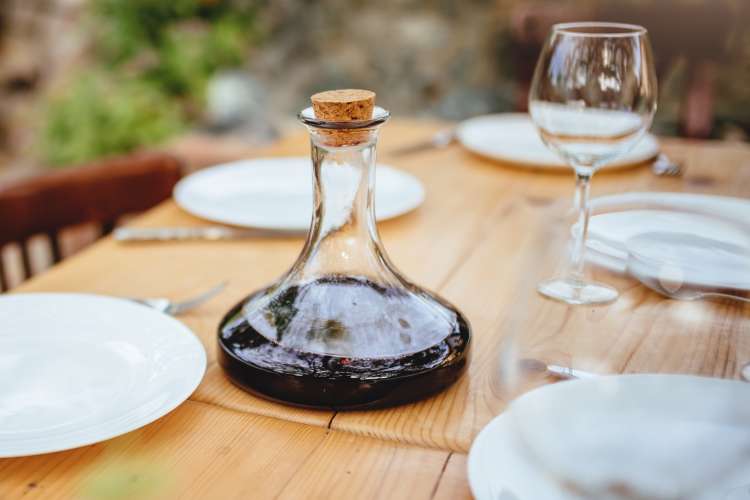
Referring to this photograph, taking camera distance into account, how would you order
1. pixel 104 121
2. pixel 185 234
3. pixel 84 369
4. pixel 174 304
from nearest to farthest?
pixel 84 369 < pixel 174 304 < pixel 185 234 < pixel 104 121

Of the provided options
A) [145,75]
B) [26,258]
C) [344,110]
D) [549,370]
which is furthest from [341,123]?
[145,75]

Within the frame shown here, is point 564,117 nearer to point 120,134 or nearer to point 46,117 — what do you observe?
point 120,134

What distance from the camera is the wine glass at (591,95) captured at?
2.56ft

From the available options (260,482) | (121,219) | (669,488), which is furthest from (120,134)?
(669,488)

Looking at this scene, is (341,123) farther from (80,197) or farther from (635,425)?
(80,197)

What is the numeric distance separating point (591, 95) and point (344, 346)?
0.39 meters

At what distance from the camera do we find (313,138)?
60 cm

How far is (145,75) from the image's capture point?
163 inches

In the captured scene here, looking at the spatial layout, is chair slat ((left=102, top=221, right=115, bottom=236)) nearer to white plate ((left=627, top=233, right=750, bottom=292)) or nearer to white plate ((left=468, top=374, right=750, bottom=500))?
white plate ((left=627, top=233, right=750, bottom=292))

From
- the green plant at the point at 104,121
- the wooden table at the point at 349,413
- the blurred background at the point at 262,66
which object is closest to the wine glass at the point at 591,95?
the wooden table at the point at 349,413

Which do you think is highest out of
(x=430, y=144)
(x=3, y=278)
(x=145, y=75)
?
(x=430, y=144)

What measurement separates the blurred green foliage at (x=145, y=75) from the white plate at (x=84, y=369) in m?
3.23

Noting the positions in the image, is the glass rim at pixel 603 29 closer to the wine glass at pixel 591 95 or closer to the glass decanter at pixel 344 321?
the wine glass at pixel 591 95

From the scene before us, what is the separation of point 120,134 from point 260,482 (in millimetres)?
3575
